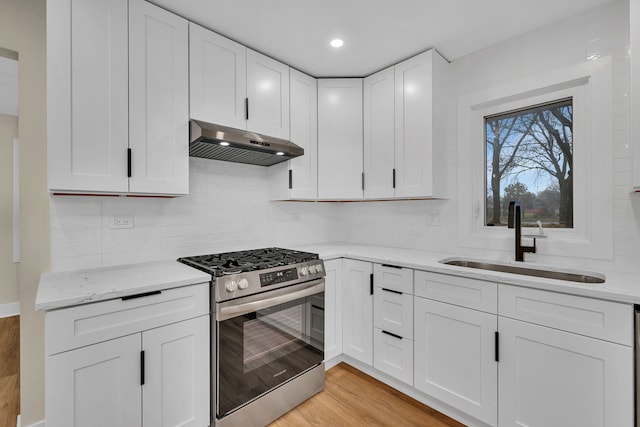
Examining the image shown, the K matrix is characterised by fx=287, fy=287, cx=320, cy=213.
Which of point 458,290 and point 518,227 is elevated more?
point 518,227

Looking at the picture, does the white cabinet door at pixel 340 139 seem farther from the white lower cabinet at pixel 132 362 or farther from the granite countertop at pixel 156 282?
the white lower cabinet at pixel 132 362

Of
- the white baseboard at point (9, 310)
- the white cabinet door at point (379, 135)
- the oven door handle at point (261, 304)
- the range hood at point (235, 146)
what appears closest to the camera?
the oven door handle at point (261, 304)

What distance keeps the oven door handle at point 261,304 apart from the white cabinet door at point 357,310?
36 cm

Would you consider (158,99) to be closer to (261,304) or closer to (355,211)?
(261,304)

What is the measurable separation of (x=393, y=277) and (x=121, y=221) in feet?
6.27

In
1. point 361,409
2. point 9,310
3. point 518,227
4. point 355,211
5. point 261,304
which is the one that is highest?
point 355,211

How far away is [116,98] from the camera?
5.29 ft

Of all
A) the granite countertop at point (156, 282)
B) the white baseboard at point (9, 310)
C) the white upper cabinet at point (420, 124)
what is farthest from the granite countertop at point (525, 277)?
the white baseboard at point (9, 310)

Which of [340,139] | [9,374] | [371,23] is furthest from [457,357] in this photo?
[9,374]

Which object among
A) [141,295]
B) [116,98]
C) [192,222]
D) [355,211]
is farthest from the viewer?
[355,211]

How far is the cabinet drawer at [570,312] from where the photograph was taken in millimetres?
1269

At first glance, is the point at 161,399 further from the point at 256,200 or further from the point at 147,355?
the point at 256,200

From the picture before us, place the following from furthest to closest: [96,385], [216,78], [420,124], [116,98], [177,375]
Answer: [420,124] < [216,78] < [116,98] < [177,375] < [96,385]

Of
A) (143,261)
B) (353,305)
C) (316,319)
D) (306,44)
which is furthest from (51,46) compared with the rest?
(353,305)
